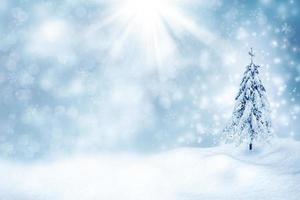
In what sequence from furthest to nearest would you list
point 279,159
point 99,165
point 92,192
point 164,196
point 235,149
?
point 99,165, point 235,149, point 279,159, point 92,192, point 164,196

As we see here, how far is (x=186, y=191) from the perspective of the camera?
2998 cm

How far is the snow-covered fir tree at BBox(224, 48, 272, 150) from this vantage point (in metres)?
37.8

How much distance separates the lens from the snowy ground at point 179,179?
27391mm

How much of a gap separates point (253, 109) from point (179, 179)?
1077 cm

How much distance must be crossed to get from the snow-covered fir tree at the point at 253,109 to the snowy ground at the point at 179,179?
2.15m

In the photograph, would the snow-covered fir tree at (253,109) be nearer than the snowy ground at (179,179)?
No

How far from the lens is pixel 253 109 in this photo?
3791 centimetres

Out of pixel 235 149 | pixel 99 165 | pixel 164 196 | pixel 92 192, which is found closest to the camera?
pixel 164 196

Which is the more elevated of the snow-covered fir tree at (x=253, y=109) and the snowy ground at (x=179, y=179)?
the snow-covered fir tree at (x=253, y=109)

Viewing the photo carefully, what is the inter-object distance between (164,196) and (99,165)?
1892cm

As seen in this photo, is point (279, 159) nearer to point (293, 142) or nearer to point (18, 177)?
point (293, 142)

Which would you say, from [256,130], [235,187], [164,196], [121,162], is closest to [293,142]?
[256,130]

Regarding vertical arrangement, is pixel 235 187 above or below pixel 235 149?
below

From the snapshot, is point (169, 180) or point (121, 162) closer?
point (169, 180)
